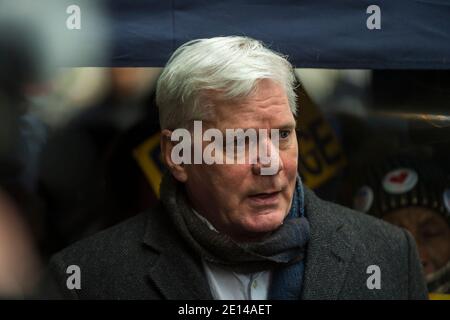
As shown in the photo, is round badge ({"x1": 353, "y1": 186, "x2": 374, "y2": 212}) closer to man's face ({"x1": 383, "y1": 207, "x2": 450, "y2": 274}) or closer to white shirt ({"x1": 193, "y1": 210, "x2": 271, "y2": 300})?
man's face ({"x1": 383, "y1": 207, "x2": 450, "y2": 274})

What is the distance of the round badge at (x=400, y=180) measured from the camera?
290 centimetres

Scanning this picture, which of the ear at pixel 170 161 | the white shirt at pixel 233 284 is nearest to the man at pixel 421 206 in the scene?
the white shirt at pixel 233 284

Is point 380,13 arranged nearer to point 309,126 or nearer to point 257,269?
point 309,126

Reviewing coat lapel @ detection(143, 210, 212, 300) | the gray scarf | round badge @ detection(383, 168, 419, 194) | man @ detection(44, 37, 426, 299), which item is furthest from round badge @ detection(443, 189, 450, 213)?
coat lapel @ detection(143, 210, 212, 300)

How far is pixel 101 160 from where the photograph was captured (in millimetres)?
2969

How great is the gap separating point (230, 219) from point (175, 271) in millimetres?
254

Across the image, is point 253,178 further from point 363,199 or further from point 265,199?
point 363,199

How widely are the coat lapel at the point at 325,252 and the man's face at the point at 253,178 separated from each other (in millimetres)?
175

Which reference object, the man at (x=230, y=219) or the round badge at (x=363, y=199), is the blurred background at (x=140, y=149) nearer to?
the round badge at (x=363, y=199)

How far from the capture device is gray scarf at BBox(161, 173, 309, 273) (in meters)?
2.02

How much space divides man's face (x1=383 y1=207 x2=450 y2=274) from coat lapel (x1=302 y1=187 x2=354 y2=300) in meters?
0.70

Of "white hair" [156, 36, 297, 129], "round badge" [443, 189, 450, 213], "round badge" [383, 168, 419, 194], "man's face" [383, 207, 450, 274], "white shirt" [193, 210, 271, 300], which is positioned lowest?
"man's face" [383, 207, 450, 274]
